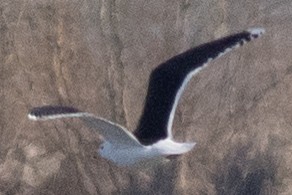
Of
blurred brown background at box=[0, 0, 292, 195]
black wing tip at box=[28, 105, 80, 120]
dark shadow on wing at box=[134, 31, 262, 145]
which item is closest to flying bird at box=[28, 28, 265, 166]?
dark shadow on wing at box=[134, 31, 262, 145]

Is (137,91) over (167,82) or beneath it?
beneath

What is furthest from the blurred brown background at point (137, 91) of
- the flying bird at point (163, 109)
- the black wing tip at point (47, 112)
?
the black wing tip at point (47, 112)

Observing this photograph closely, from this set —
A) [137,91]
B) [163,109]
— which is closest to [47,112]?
[163,109]

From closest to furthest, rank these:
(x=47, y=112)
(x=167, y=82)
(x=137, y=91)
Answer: (x=47, y=112) → (x=167, y=82) → (x=137, y=91)

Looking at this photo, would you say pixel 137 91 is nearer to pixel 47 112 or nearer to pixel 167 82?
pixel 167 82

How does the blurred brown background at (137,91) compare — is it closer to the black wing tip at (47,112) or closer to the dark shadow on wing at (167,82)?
the dark shadow on wing at (167,82)

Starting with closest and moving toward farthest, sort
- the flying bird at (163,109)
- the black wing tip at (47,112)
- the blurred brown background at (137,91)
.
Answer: the black wing tip at (47,112), the flying bird at (163,109), the blurred brown background at (137,91)
